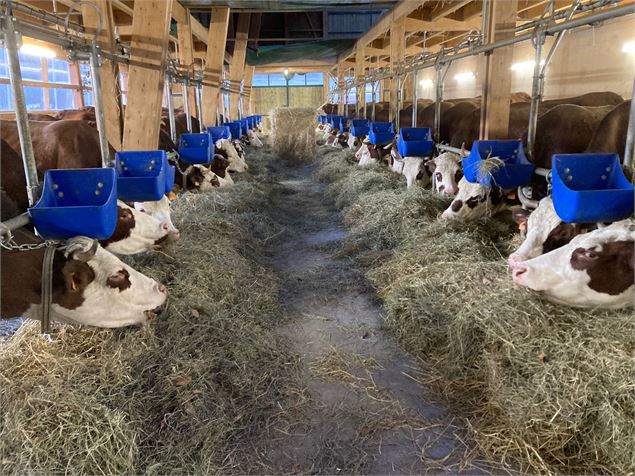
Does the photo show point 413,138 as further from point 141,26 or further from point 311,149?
point 311,149

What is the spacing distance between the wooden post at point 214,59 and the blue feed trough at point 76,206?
25.8 ft

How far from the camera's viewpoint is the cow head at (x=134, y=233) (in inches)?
171

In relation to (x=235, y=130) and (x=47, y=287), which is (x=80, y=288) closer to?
(x=47, y=287)

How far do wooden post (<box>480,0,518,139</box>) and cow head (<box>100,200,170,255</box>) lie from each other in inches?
140

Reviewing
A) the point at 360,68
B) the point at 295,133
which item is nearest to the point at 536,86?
the point at 360,68

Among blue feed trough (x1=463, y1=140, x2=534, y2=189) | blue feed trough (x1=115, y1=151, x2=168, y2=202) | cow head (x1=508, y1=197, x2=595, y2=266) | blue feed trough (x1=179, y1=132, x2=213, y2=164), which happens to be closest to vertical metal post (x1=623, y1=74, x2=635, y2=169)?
cow head (x1=508, y1=197, x2=595, y2=266)

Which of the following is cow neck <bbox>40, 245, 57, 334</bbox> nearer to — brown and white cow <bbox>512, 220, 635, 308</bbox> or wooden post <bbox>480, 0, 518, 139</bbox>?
brown and white cow <bbox>512, 220, 635, 308</bbox>

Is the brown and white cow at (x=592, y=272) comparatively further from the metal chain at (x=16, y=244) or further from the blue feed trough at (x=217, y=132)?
the blue feed trough at (x=217, y=132)

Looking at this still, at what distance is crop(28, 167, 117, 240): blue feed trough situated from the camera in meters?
3.00

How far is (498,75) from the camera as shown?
17.0ft

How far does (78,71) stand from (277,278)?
12361 mm

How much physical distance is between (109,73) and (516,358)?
4.84 metres

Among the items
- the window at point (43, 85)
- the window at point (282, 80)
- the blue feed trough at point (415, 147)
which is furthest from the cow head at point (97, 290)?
the window at point (282, 80)

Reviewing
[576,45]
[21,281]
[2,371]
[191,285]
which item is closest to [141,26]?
[191,285]
